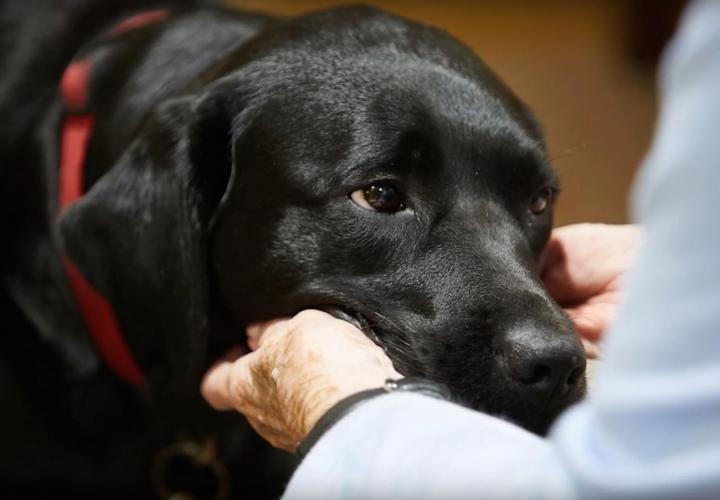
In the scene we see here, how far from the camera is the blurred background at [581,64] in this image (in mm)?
2799

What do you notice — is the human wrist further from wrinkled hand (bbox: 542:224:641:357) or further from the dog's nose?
wrinkled hand (bbox: 542:224:641:357)

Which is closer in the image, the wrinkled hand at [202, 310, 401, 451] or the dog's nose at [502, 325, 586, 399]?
the wrinkled hand at [202, 310, 401, 451]

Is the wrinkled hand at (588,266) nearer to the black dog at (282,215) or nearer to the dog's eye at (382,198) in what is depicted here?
the black dog at (282,215)

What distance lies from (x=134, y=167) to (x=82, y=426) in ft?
1.68

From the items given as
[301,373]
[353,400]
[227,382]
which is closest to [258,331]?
[227,382]

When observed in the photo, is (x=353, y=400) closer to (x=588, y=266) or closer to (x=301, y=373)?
(x=301, y=373)

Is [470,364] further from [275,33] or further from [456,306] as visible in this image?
[275,33]

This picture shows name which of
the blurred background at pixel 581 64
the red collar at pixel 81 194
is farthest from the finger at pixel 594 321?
the blurred background at pixel 581 64

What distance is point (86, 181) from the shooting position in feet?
4.74

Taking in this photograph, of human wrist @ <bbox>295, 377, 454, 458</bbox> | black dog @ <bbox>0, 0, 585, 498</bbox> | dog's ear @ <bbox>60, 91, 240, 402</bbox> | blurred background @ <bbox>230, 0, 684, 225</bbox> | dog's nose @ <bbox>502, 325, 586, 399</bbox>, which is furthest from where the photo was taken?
blurred background @ <bbox>230, 0, 684, 225</bbox>

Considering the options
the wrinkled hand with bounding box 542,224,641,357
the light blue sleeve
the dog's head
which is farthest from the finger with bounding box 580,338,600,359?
the light blue sleeve

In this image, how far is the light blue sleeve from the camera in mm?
508

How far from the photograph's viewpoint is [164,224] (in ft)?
4.09

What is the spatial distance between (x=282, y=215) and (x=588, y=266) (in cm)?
40
